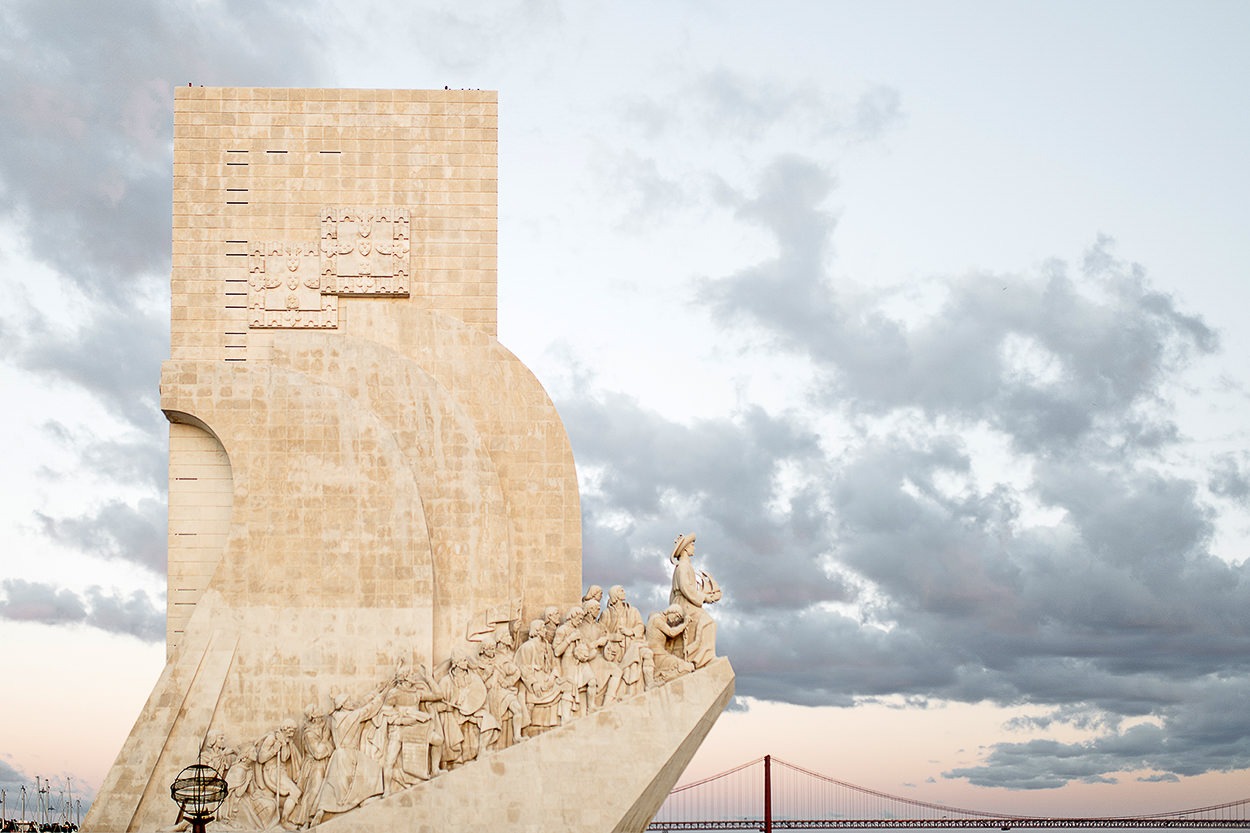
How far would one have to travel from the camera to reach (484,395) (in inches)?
850

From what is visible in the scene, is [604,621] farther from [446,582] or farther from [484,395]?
[484,395]

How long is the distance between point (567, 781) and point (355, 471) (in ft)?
15.3

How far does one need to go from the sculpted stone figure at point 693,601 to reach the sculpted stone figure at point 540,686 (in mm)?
1637

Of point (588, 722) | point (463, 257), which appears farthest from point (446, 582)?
point (463, 257)

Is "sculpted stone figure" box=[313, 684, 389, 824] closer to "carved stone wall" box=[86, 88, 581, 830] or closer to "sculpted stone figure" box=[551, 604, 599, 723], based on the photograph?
"carved stone wall" box=[86, 88, 581, 830]

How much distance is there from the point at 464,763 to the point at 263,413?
507cm

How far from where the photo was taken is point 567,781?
19016 millimetres

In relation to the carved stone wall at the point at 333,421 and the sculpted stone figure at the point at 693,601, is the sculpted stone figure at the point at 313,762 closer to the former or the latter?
the carved stone wall at the point at 333,421

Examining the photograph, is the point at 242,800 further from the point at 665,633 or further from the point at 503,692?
the point at 665,633

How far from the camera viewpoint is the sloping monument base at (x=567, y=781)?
61.4ft

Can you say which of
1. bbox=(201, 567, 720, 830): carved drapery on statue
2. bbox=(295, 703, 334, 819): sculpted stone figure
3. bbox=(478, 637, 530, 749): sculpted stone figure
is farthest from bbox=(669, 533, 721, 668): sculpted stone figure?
bbox=(295, 703, 334, 819): sculpted stone figure

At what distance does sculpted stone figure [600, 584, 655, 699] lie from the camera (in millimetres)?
19578

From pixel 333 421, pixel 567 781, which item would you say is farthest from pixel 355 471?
pixel 567 781

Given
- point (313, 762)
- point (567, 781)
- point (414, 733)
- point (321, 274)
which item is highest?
point (321, 274)
